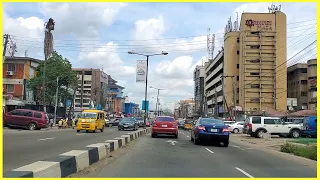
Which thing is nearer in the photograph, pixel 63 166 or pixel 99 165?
pixel 63 166

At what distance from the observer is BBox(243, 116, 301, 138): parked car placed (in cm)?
3428

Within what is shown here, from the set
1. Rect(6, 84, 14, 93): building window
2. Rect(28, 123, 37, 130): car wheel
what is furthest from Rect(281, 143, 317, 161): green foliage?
Rect(6, 84, 14, 93): building window

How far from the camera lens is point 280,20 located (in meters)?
83.7

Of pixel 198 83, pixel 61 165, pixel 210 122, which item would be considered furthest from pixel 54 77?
pixel 198 83

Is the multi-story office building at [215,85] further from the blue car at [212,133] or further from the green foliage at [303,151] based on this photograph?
the green foliage at [303,151]

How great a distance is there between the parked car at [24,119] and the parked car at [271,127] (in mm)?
18850

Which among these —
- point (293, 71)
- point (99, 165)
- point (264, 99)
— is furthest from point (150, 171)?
point (293, 71)

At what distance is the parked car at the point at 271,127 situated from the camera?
34.3 meters

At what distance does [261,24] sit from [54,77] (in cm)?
4518

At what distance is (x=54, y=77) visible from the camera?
198 ft

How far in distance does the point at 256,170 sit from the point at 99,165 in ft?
14.8

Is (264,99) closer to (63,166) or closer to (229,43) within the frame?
(229,43)

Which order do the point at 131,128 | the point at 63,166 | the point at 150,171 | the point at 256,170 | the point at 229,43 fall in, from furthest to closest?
the point at 229,43 < the point at 131,128 < the point at 256,170 < the point at 150,171 < the point at 63,166

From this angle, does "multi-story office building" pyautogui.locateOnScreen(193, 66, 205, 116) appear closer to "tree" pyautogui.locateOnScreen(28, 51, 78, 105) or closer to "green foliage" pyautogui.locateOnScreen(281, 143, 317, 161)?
Result: "tree" pyautogui.locateOnScreen(28, 51, 78, 105)
